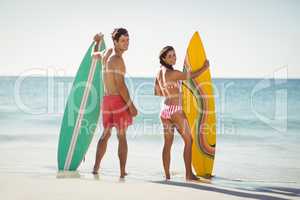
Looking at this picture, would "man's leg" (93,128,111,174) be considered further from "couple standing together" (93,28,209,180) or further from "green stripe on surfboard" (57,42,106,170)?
"green stripe on surfboard" (57,42,106,170)

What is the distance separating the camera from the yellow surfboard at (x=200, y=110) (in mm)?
4496

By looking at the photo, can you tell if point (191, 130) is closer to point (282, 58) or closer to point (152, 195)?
point (152, 195)

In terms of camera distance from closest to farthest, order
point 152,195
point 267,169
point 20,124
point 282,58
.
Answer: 1. point 152,195
2. point 267,169
3. point 20,124
4. point 282,58

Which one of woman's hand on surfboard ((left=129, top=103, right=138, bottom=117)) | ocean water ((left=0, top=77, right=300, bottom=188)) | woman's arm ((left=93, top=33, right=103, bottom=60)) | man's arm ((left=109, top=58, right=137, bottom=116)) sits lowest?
ocean water ((left=0, top=77, right=300, bottom=188))

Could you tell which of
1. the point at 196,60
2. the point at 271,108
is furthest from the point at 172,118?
the point at 271,108

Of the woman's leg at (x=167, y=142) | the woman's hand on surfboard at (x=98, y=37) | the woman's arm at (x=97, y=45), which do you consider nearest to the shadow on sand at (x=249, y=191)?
the woman's leg at (x=167, y=142)

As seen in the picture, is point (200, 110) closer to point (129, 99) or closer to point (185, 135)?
point (185, 135)

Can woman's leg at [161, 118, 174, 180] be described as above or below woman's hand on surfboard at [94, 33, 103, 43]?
below

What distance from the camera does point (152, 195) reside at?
11.4 feet

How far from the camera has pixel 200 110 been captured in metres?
4.56

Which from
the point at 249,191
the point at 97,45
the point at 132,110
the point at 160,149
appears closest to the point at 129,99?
the point at 132,110

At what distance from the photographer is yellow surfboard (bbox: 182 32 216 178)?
4496mm

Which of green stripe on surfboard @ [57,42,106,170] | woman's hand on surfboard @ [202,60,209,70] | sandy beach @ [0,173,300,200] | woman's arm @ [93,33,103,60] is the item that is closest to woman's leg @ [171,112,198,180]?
sandy beach @ [0,173,300,200]

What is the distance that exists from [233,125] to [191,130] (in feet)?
18.5
